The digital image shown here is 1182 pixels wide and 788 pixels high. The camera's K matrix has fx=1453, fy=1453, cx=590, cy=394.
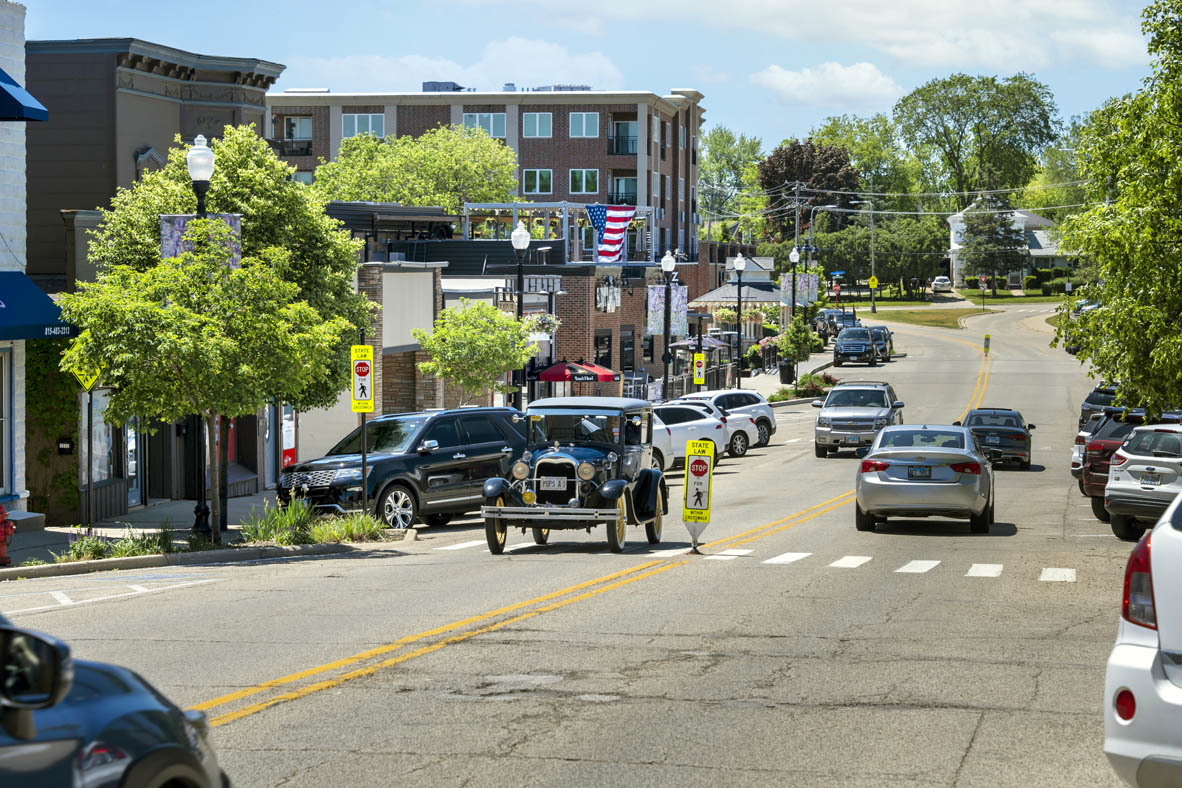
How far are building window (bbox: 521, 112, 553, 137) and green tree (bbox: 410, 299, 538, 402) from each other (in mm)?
53445

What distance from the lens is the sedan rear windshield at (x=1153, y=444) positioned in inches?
830

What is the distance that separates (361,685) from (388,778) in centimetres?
240

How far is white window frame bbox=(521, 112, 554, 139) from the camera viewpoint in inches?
3492

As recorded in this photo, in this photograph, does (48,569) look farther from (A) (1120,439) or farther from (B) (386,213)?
(B) (386,213)

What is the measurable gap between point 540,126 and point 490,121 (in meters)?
3.19

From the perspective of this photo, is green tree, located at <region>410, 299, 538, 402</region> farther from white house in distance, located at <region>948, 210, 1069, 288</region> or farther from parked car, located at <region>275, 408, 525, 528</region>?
white house in distance, located at <region>948, 210, 1069, 288</region>

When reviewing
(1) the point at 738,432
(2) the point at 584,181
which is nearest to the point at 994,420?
(1) the point at 738,432

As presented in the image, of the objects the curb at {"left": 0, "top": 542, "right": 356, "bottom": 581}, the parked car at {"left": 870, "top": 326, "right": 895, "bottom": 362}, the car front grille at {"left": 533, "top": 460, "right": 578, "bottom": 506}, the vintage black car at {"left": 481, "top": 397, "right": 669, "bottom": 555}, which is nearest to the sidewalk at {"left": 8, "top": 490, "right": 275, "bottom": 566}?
the curb at {"left": 0, "top": 542, "right": 356, "bottom": 581}

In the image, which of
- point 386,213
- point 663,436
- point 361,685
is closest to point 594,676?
point 361,685

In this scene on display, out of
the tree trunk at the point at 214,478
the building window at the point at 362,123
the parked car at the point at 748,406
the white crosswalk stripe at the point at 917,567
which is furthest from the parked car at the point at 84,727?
the building window at the point at 362,123

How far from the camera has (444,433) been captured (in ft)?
80.7

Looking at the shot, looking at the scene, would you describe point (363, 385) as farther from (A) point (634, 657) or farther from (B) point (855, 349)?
(B) point (855, 349)

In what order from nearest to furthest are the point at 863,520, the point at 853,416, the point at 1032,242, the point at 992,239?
the point at 863,520, the point at 853,416, the point at 992,239, the point at 1032,242

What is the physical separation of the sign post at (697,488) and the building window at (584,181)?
70.1 m
